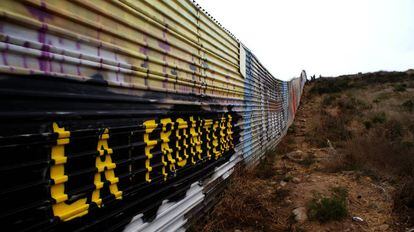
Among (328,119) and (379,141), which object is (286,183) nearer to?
(379,141)

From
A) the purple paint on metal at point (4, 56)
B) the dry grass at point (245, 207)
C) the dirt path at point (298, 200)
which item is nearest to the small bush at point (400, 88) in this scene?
the dirt path at point (298, 200)

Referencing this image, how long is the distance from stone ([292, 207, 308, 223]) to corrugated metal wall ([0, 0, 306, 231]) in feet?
4.02

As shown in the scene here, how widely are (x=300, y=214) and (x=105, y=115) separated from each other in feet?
11.1

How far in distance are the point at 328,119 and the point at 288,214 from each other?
11135 millimetres

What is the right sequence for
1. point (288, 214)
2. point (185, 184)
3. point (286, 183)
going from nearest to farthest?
point (185, 184), point (288, 214), point (286, 183)

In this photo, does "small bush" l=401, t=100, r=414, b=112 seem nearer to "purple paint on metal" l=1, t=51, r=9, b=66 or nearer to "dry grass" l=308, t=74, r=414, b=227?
"dry grass" l=308, t=74, r=414, b=227

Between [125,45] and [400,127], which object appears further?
[400,127]

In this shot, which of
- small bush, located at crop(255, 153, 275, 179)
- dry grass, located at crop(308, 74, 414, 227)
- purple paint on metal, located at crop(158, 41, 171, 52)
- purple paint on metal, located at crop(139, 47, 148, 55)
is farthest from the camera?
small bush, located at crop(255, 153, 275, 179)

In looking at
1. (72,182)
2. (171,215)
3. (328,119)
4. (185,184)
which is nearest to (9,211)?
(72,182)

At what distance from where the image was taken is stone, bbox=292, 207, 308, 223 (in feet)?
14.4

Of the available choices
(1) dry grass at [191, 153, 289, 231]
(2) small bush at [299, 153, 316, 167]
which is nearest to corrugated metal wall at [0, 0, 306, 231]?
(1) dry grass at [191, 153, 289, 231]

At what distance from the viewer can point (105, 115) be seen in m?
2.31

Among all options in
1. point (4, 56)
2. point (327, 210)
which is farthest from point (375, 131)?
point (4, 56)

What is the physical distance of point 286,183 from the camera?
6.04m
